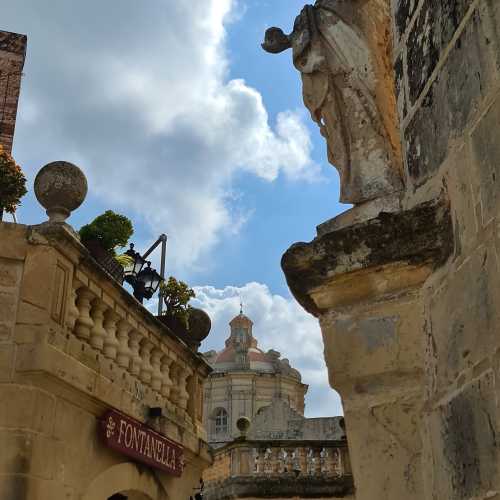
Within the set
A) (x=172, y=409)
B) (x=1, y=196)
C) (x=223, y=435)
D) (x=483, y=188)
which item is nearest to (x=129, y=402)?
(x=172, y=409)

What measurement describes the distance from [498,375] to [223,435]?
1558 inches

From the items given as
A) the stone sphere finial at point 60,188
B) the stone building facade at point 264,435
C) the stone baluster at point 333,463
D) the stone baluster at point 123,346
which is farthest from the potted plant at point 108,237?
the stone baluster at point 333,463

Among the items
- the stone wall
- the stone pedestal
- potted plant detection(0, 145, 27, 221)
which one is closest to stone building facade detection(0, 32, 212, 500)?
potted plant detection(0, 145, 27, 221)

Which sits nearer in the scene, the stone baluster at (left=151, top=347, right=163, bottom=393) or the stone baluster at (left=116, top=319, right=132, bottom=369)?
the stone baluster at (left=116, top=319, right=132, bottom=369)

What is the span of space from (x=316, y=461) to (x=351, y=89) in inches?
500

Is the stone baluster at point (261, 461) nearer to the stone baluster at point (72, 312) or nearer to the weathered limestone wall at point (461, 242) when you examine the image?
the stone baluster at point (72, 312)

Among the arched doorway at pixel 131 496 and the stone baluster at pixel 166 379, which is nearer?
the arched doorway at pixel 131 496

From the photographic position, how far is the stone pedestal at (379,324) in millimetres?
2318

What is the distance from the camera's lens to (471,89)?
7.05ft

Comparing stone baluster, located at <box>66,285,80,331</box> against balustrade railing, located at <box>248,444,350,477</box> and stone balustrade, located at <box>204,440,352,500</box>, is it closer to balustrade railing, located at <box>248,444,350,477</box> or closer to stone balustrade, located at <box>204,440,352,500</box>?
stone balustrade, located at <box>204,440,352,500</box>

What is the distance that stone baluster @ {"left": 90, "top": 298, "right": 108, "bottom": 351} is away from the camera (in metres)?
5.97

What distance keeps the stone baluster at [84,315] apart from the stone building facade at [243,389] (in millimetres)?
34263

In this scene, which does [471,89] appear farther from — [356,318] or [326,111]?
[326,111]

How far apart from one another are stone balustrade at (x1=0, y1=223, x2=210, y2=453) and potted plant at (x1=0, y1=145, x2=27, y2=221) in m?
0.69
